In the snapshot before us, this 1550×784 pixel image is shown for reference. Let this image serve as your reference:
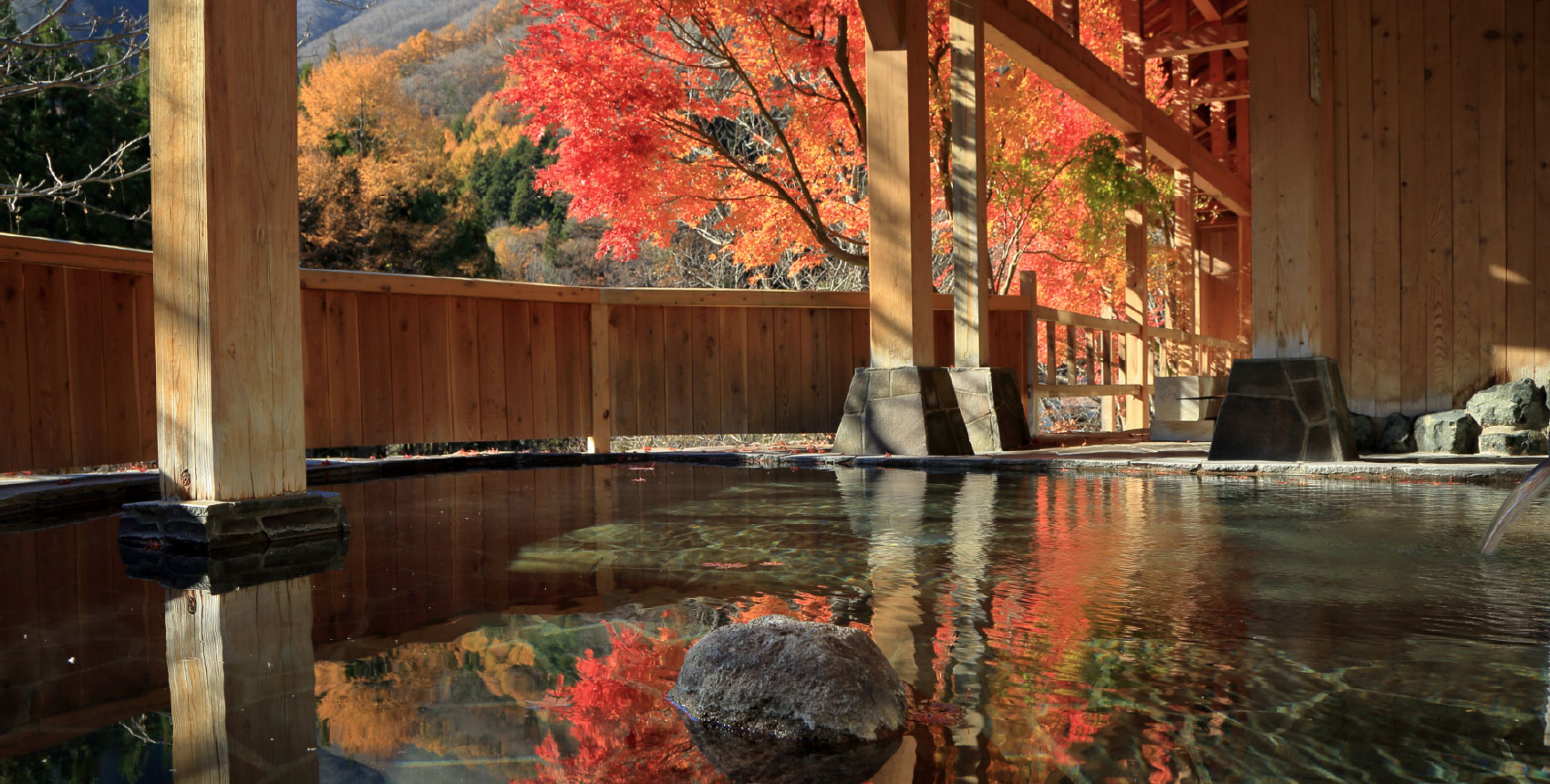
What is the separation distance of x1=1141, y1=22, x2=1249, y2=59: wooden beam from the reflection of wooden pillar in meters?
7.64

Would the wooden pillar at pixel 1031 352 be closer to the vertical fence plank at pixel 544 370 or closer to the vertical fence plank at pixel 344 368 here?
the vertical fence plank at pixel 544 370

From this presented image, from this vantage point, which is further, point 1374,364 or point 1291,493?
point 1374,364

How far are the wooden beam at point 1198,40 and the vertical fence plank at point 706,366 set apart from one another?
162 inches

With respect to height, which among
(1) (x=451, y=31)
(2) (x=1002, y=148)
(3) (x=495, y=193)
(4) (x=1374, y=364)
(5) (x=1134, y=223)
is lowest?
(4) (x=1374, y=364)

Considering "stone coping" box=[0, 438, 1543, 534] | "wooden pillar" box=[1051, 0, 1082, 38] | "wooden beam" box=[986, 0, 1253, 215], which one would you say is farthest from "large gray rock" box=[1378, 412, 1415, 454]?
"wooden pillar" box=[1051, 0, 1082, 38]

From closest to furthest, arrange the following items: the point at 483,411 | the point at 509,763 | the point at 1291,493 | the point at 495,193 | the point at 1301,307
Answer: the point at 509,763 → the point at 1291,493 → the point at 1301,307 → the point at 483,411 → the point at 495,193

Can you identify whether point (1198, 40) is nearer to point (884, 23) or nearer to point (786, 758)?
point (884, 23)

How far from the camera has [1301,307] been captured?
4.57m

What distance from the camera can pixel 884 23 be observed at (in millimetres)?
5625

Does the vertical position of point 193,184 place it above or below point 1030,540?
above

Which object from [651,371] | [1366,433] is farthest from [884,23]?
[1366,433]

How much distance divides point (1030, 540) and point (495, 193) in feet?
65.2

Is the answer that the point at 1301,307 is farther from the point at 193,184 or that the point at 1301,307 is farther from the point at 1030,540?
the point at 193,184

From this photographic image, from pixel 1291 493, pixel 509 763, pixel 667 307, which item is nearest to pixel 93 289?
pixel 667 307
